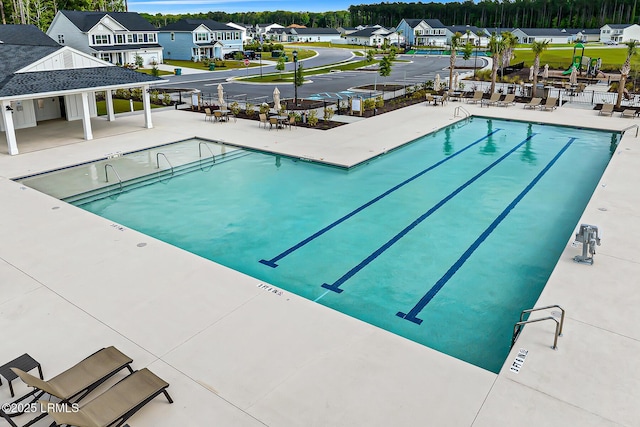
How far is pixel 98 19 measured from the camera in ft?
188

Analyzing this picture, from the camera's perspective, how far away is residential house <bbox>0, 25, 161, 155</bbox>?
2006cm

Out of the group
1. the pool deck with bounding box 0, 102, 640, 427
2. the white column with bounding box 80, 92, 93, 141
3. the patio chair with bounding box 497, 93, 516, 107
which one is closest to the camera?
the pool deck with bounding box 0, 102, 640, 427

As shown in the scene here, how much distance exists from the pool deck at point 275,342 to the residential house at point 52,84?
353 inches

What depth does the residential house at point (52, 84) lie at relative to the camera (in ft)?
65.8

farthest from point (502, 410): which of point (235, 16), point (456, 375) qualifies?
point (235, 16)

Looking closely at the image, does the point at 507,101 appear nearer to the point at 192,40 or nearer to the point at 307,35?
the point at 192,40

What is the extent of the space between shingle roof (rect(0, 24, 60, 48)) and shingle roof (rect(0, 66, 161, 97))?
371 inches

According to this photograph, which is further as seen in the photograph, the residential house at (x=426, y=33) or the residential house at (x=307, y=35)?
the residential house at (x=307, y=35)

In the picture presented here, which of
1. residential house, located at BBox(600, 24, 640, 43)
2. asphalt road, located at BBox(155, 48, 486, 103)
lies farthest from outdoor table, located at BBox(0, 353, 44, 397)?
residential house, located at BBox(600, 24, 640, 43)

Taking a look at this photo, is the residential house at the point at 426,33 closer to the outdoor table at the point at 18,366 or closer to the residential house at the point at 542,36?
the residential house at the point at 542,36

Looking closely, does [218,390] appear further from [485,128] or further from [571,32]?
[571,32]

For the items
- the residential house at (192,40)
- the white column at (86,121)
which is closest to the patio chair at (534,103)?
the white column at (86,121)

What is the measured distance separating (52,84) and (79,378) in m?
18.2

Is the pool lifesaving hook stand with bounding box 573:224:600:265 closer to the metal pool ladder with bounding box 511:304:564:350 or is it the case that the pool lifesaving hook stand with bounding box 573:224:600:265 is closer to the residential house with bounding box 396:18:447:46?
the metal pool ladder with bounding box 511:304:564:350
